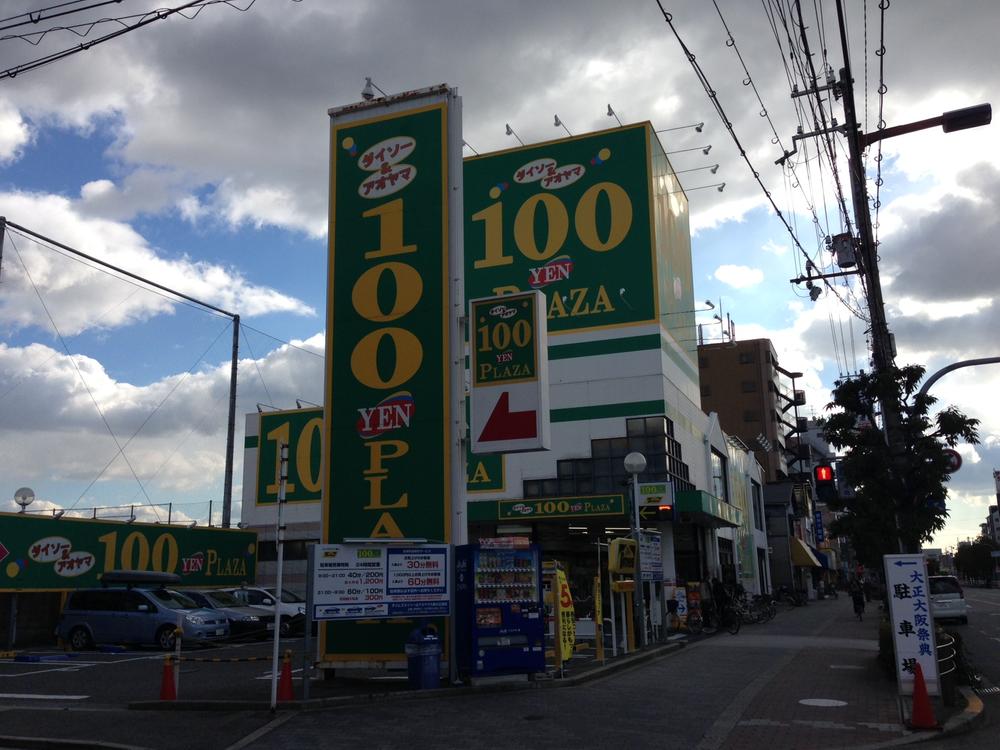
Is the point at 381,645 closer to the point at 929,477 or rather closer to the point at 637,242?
the point at 929,477

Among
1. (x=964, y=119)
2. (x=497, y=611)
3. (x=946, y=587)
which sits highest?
(x=964, y=119)

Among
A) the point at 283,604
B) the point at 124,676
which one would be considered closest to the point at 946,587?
the point at 283,604

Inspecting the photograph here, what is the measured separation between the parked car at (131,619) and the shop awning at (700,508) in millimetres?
17209

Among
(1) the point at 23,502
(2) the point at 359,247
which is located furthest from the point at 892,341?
(1) the point at 23,502

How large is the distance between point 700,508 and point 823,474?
1394 cm

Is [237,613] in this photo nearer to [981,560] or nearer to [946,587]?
[946,587]

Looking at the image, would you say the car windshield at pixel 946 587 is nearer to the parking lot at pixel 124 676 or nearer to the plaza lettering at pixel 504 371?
the plaza lettering at pixel 504 371

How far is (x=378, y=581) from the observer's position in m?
13.9

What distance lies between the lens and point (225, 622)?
24250 millimetres

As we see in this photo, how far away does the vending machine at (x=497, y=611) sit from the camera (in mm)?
14117

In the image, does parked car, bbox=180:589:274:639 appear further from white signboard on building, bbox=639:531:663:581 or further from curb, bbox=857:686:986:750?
curb, bbox=857:686:986:750

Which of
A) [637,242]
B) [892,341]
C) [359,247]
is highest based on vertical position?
[637,242]

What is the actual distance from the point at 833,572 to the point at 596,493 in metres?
84.0

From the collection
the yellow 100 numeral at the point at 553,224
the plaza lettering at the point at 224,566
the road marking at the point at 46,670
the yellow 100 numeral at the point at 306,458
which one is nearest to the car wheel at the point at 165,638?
the road marking at the point at 46,670
